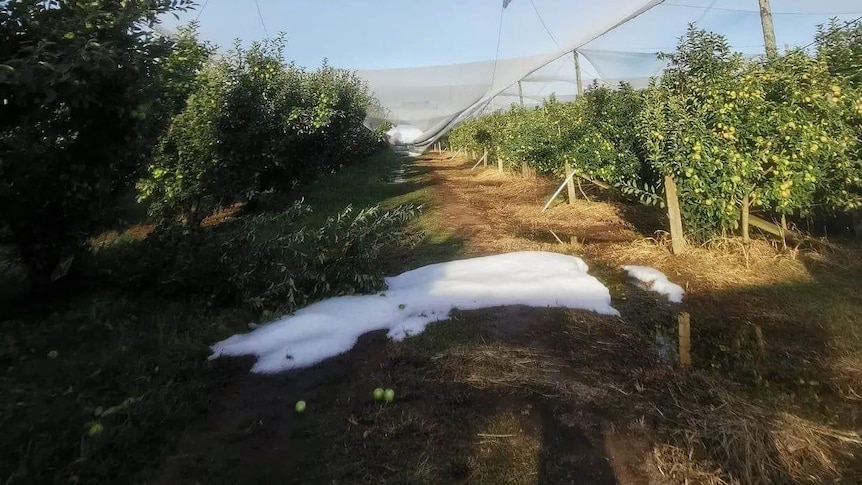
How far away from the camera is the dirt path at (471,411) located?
9.09ft

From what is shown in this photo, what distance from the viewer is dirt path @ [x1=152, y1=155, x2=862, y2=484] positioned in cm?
277

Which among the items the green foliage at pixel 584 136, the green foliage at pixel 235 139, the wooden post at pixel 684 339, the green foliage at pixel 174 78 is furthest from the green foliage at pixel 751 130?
the green foliage at pixel 235 139

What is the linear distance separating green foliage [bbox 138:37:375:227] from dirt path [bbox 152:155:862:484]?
12.5 feet

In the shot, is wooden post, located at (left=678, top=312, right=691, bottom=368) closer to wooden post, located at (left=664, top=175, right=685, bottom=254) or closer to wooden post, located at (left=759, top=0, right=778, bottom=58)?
wooden post, located at (left=664, top=175, right=685, bottom=254)

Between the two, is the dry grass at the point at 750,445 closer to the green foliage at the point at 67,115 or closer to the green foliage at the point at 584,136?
the green foliage at the point at 584,136

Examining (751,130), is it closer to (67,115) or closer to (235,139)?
(67,115)

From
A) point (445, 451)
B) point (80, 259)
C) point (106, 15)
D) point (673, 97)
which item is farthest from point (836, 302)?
point (80, 259)

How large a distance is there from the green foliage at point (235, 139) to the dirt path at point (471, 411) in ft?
12.5

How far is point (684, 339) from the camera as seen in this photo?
4.47m

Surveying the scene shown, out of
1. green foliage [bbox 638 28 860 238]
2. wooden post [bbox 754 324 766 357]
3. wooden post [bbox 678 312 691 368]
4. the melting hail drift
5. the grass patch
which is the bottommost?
wooden post [bbox 754 324 766 357]

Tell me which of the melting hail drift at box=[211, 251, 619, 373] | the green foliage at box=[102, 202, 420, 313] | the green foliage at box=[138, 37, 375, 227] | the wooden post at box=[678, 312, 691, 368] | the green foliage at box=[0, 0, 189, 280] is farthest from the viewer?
the green foliage at box=[138, 37, 375, 227]

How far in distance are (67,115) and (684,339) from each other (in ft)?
19.1

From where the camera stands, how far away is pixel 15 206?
4.87m

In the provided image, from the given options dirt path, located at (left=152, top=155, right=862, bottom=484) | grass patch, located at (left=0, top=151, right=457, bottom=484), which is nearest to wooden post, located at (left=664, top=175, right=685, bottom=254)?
dirt path, located at (left=152, top=155, right=862, bottom=484)
